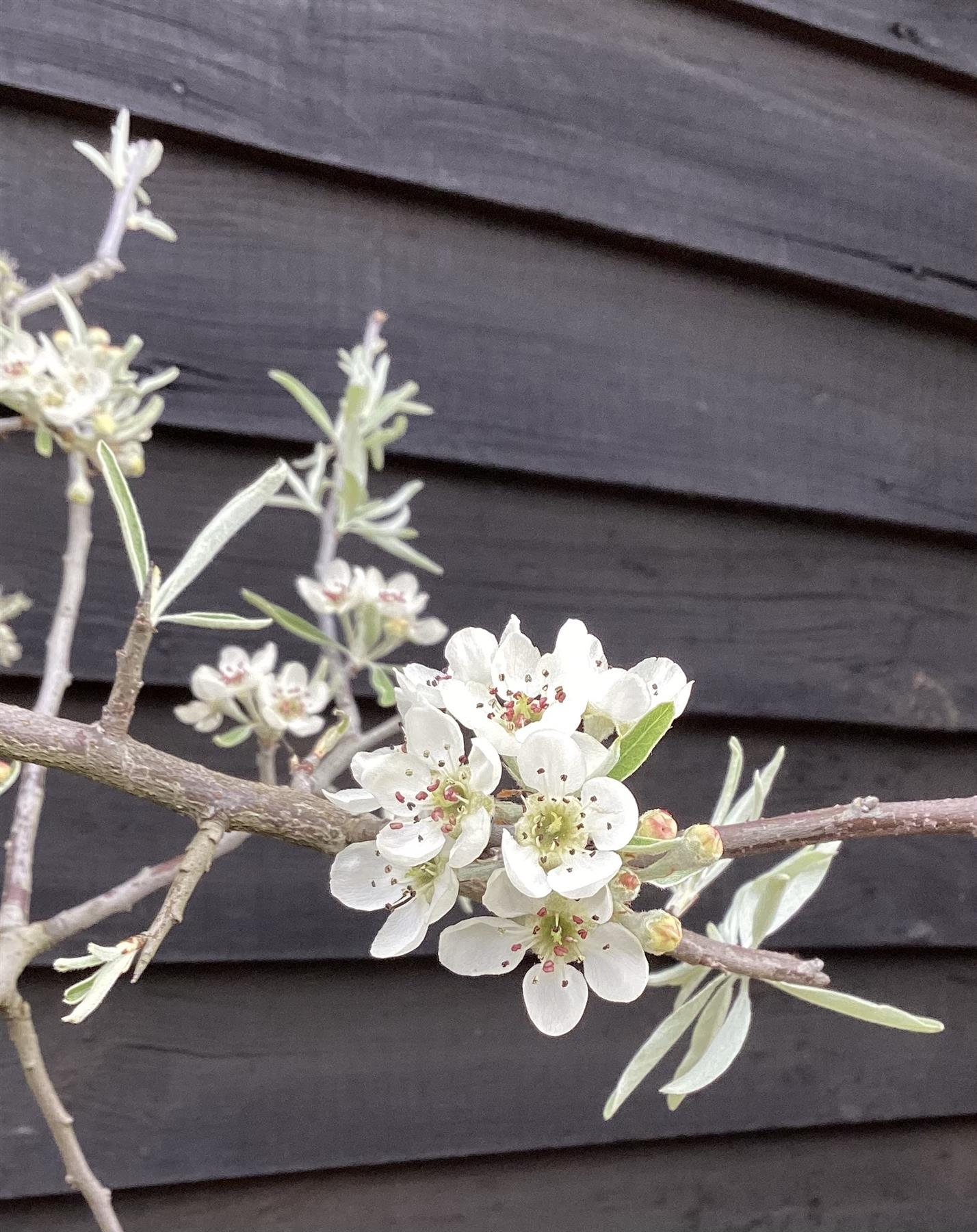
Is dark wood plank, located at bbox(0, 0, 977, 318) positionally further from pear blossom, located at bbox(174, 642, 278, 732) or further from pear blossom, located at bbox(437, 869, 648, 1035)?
pear blossom, located at bbox(437, 869, 648, 1035)

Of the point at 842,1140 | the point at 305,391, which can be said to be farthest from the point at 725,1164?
the point at 305,391

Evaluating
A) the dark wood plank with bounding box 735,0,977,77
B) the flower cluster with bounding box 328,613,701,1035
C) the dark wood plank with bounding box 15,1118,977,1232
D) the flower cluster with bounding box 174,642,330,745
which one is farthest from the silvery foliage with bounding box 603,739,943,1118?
the dark wood plank with bounding box 735,0,977,77

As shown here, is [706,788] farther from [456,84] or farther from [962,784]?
[456,84]

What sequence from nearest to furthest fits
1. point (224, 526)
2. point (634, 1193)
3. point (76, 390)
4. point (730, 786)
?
point (224, 526), point (730, 786), point (76, 390), point (634, 1193)

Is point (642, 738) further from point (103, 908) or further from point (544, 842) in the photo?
point (103, 908)

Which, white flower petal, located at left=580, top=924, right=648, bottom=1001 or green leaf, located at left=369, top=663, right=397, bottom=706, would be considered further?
green leaf, located at left=369, top=663, right=397, bottom=706

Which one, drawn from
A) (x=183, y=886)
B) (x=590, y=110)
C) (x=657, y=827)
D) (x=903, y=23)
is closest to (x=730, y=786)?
(x=657, y=827)
